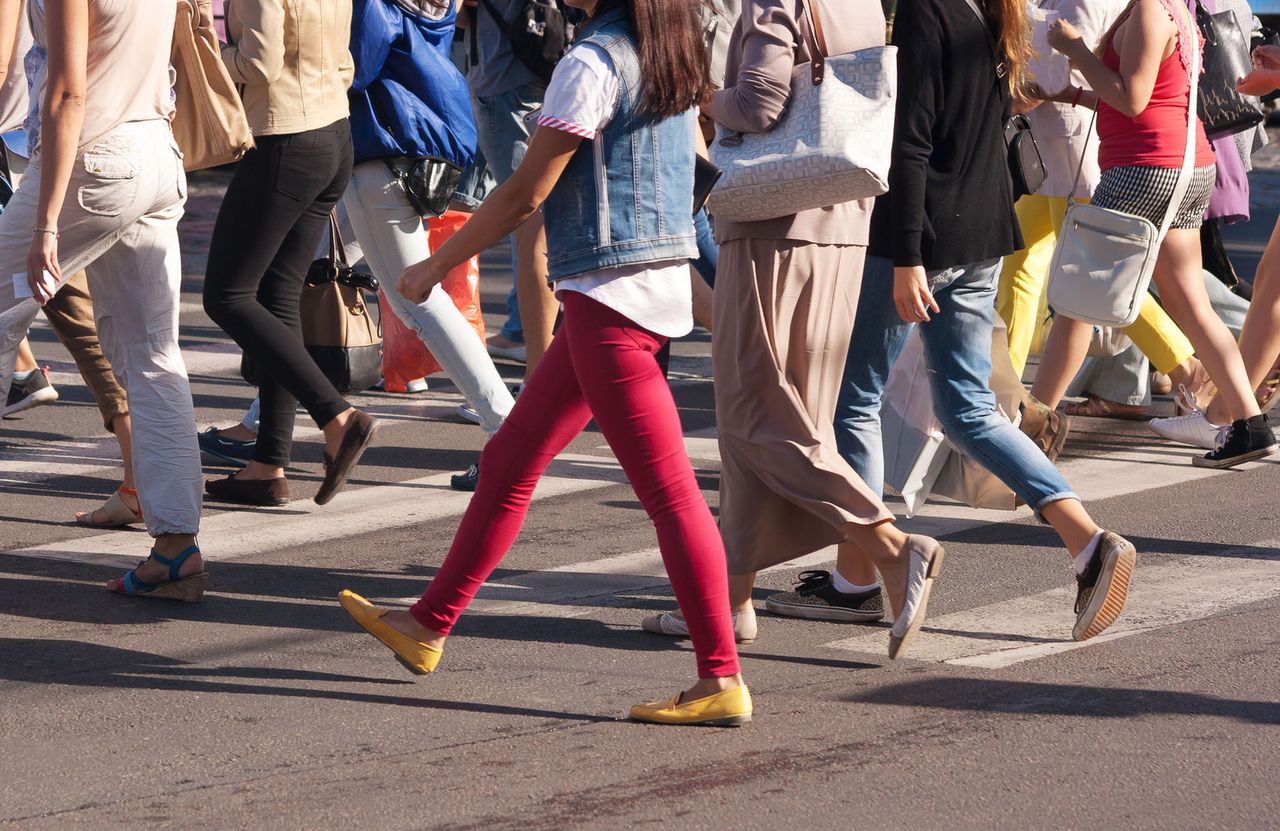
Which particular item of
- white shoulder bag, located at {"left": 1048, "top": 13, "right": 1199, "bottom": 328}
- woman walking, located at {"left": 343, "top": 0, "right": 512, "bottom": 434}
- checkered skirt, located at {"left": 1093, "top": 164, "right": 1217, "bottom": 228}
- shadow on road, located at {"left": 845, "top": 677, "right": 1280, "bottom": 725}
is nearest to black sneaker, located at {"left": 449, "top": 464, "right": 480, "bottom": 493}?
woman walking, located at {"left": 343, "top": 0, "right": 512, "bottom": 434}

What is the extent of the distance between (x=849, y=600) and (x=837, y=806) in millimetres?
1398

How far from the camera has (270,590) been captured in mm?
5305

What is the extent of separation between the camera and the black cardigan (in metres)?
4.60

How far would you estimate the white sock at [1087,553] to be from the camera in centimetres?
466

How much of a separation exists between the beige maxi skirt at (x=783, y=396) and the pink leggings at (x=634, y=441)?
1.28 ft

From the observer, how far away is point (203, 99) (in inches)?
208

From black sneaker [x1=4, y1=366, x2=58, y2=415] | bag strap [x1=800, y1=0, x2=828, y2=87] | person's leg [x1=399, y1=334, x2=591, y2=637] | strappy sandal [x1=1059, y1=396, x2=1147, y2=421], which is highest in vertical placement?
bag strap [x1=800, y1=0, x2=828, y2=87]

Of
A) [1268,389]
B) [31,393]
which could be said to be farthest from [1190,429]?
[31,393]

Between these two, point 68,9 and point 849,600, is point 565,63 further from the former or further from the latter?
point 849,600

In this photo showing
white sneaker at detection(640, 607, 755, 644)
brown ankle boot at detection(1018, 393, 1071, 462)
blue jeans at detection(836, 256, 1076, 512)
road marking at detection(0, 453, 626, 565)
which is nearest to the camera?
white sneaker at detection(640, 607, 755, 644)

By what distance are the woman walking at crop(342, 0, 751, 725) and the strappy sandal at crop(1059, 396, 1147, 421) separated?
425 cm

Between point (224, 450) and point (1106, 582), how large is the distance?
367 cm

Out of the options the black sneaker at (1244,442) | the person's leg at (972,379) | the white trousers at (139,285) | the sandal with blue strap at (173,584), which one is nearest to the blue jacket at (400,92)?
the white trousers at (139,285)

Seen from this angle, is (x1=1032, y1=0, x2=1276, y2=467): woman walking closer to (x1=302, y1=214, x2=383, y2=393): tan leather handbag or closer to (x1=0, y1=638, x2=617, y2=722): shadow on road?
(x1=302, y1=214, x2=383, y2=393): tan leather handbag
